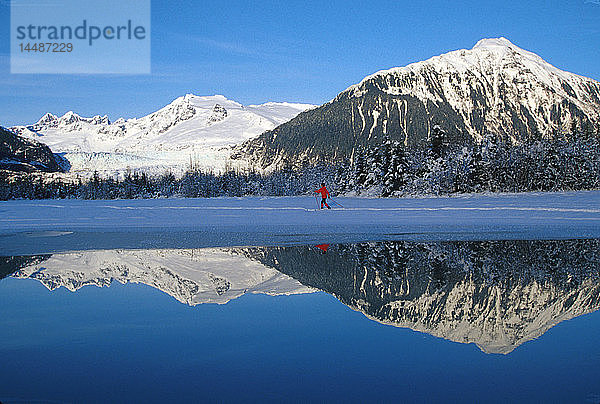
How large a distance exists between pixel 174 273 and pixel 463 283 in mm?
5975

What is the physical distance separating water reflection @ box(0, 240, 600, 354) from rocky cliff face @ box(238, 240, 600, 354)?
18 mm

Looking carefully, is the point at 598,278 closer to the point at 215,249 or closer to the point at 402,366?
the point at 402,366

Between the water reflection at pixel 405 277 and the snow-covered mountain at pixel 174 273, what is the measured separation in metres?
0.02

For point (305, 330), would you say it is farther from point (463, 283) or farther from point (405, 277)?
point (463, 283)

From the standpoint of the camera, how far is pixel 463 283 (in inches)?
351

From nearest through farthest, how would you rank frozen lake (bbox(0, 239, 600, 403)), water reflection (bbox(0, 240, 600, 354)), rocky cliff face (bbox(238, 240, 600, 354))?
frozen lake (bbox(0, 239, 600, 403)) → rocky cliff face (bbox(238, 240, 600, 354)) → water reflection (bbox(0, 240, 600, 354))

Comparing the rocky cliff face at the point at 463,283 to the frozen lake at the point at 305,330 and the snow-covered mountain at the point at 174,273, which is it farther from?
the snow-covered mountain at the point at 174,273

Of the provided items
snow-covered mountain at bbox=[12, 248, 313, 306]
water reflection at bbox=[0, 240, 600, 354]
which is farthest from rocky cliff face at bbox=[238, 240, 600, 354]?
snow-covered mountain at bbox=[12, 248, 313, 306]

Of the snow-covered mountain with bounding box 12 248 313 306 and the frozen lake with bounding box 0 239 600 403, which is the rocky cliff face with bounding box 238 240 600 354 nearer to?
the frozen lake with bounding box 0 239 600 403

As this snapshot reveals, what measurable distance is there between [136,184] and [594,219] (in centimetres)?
13529

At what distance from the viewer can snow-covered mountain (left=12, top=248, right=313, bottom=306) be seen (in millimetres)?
9008

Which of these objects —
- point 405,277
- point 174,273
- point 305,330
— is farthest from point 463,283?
point 174,273

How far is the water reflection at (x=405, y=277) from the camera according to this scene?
22.9ft

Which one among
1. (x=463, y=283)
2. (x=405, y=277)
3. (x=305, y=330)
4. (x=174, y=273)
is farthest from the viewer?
(x=174, y=273)
